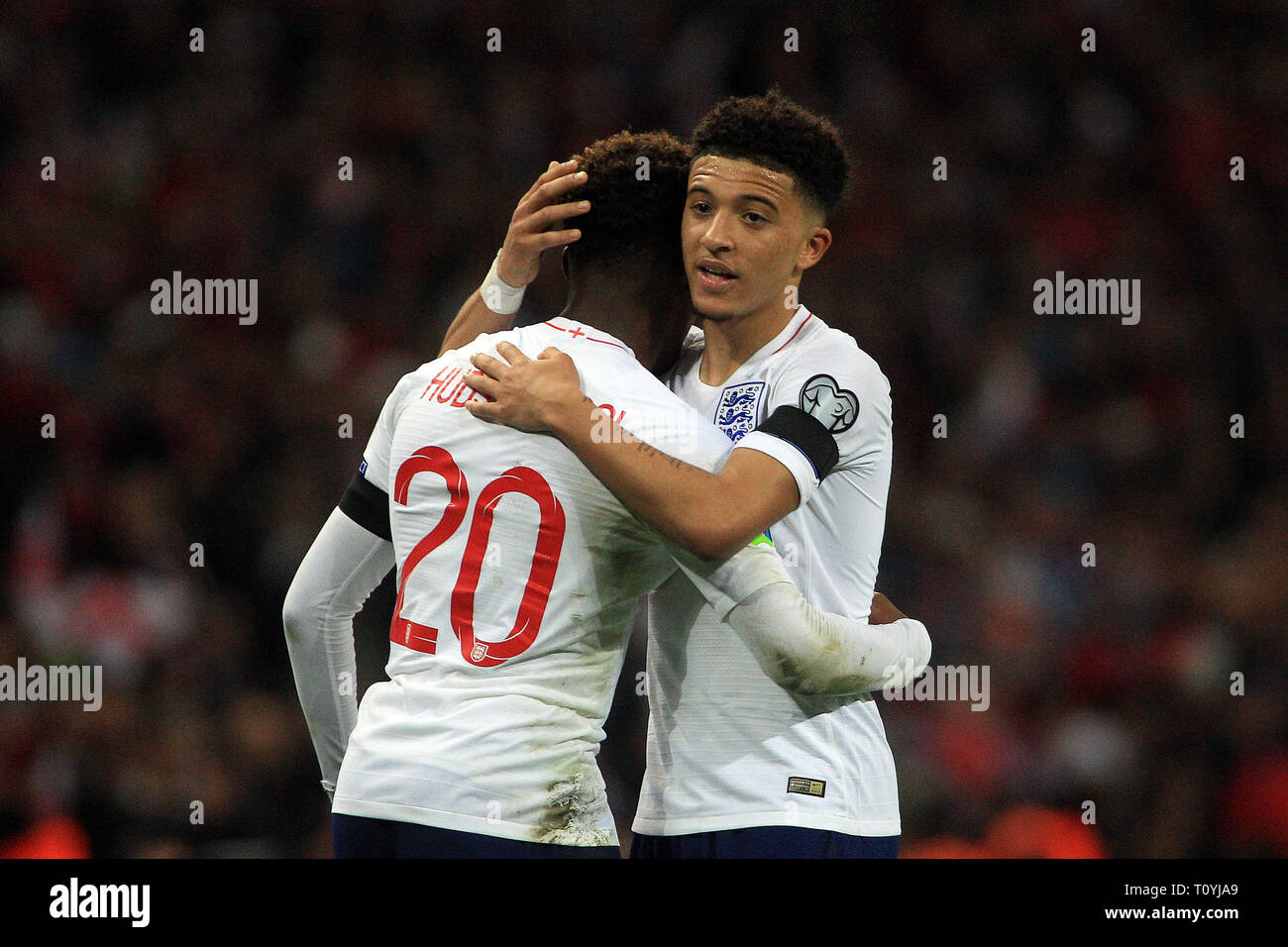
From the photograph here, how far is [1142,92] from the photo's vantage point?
737 centimetres

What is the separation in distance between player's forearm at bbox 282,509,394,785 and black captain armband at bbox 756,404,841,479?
0.94 meters

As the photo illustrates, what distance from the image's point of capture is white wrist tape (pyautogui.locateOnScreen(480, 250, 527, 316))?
334 centimetres

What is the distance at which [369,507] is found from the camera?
299cm

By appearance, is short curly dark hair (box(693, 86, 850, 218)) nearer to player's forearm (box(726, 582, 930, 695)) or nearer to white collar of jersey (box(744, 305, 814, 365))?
white collar of jersey (box(744, 305, 814, 365))

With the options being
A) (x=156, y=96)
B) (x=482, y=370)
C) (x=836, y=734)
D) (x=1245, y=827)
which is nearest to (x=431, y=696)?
(x=482, y=370)

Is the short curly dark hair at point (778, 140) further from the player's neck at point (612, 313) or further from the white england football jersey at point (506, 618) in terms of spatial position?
the white england football jersey at point (506, 618)

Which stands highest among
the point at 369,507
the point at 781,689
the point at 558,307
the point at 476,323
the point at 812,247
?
the point at 558,307

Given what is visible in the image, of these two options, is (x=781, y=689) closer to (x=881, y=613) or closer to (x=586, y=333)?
(x=881, y=613)

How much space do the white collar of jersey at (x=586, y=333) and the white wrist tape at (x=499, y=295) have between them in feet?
1.80

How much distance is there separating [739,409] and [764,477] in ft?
1.34

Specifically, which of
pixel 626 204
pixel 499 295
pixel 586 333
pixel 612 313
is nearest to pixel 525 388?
pixel 586 333

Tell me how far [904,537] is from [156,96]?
4.91 meters

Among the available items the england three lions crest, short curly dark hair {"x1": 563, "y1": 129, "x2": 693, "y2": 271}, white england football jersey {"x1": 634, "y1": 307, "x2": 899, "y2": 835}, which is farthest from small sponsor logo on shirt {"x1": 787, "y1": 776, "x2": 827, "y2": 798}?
short curly dark hair {"x1": 563, "y1": 129, "x2": 693, "y2": 271}

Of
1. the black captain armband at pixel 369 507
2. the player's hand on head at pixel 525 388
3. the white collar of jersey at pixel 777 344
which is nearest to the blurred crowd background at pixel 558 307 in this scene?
the black captain armband at pixel 369 507
